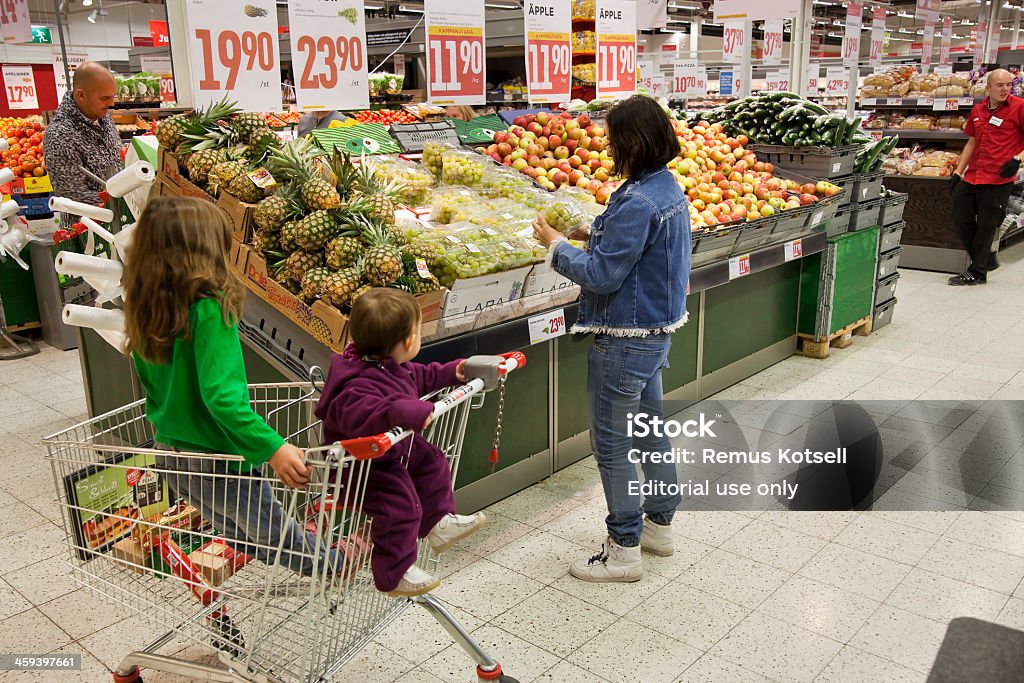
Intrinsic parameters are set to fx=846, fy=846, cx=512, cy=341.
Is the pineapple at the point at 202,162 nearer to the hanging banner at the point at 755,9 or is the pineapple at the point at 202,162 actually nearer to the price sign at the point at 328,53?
the price sign at the point at 328,53

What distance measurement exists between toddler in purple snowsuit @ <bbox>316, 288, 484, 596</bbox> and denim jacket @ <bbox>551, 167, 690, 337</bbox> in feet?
2.41

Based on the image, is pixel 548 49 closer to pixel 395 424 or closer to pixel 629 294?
pixel 629 294

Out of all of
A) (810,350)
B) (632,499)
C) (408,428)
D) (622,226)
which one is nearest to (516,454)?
(632,499)

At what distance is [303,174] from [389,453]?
162 centimetres

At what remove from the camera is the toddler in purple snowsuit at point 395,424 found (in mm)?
2016

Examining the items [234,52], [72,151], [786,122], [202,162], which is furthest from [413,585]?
[786,122]

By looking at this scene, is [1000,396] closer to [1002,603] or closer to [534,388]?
[1002,603]

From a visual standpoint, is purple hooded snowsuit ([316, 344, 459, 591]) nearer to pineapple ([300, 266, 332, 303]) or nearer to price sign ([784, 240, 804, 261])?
pineapple ([300, 266, 332, 303])

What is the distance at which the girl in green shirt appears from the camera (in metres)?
1.94

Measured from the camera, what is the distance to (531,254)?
11.2ft

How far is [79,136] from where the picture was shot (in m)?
4.81

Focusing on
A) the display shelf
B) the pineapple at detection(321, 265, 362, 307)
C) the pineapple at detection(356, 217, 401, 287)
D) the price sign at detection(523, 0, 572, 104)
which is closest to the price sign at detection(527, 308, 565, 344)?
the pineapple at detection(356, 217, 401, 287)

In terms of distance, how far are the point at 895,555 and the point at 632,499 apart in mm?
1114

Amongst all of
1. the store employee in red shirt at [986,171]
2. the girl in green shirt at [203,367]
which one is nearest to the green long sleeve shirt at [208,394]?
the girl in green shirt at [203,367]
